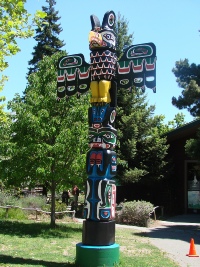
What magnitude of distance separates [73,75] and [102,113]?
72.6 inches

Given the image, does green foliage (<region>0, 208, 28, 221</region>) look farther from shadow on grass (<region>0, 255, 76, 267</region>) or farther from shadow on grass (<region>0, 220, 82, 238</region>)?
shadow on grass (<region>0, 255, 76, 267</region>)

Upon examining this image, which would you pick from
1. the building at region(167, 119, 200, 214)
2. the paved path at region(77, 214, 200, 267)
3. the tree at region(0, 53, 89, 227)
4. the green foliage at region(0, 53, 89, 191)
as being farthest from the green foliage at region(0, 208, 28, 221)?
the building at region(167, 119, 200, 214)

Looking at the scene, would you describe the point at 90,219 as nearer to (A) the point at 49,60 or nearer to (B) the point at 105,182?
(B) the point at 105,182

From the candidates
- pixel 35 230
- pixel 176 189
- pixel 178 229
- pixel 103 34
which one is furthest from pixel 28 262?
pixel 176 189

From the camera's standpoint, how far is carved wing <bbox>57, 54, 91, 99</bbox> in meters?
10.7

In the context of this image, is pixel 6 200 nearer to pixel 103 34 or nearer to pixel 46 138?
pixel 46 138

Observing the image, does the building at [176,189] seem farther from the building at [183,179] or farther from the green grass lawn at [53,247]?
the green grass lawn at [53,247]

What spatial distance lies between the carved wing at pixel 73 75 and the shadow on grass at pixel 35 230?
5.36m

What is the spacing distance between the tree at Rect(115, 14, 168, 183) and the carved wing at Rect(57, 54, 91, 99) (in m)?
10.4

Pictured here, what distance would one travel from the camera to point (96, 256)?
8.73 metres

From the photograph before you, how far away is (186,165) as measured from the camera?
2419cm

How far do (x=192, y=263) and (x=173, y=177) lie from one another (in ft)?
47.9

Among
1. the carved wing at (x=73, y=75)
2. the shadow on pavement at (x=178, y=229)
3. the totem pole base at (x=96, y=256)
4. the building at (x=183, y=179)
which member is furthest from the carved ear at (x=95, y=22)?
the building at (x=183, y=179)

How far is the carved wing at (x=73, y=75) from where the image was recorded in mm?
10727
